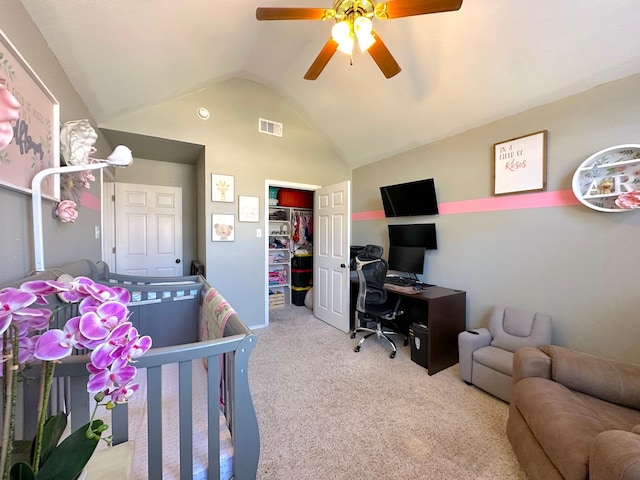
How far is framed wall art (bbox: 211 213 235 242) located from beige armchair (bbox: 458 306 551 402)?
2805 mm

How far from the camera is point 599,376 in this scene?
4.45ft

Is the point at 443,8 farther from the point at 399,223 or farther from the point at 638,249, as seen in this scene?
the point at 399,223

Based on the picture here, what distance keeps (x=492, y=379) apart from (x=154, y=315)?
8.72 ft

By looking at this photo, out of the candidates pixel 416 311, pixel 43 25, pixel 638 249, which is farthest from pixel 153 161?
pixel 638 249

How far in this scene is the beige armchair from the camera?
76.5 inches

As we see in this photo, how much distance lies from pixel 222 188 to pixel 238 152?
1.76 feet

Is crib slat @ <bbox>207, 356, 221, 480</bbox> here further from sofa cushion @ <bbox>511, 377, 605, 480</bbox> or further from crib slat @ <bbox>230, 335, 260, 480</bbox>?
sofa cushion @ <bbox>511, 377, 605, 480</bbox>

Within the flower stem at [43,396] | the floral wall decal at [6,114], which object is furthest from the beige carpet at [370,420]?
the floral wall decal at [6,114]

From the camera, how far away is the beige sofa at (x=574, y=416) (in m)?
0.90

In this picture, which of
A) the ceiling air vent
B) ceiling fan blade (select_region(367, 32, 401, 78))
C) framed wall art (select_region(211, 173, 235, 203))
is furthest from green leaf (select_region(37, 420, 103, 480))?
the ceiling air vent

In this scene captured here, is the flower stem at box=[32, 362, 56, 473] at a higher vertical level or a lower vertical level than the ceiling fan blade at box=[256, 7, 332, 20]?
lower

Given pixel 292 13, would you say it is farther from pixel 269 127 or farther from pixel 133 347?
pixel 269 127

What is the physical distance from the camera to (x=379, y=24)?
84.0 inches

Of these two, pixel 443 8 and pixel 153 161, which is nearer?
pixel 443 8
